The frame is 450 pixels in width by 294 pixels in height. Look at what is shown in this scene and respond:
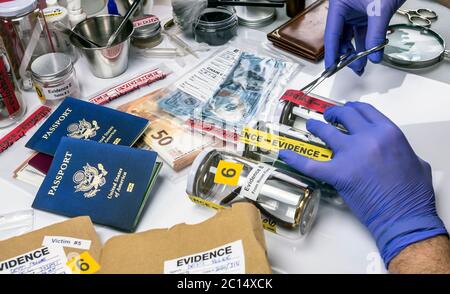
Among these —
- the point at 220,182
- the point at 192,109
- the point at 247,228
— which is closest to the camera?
the point at 247,228

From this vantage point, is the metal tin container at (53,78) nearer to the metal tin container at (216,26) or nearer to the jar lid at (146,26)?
the jar lid at (146,26)

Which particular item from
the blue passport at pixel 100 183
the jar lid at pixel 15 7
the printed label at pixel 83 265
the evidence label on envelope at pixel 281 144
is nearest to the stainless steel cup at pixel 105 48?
the jar lid at pixel 15 7

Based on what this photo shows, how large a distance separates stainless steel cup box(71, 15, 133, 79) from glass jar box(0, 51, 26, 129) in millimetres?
175

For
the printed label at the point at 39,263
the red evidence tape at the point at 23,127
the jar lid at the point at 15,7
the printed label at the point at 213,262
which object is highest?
the jar lid at the point at 15,7

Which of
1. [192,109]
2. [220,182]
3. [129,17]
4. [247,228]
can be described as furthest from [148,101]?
[247,228]

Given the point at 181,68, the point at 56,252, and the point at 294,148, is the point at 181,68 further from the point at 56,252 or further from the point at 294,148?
the point at 56,252

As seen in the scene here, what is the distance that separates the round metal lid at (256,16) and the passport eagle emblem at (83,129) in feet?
1.82

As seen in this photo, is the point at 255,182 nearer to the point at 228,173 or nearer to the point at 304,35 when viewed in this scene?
the point at 228,173

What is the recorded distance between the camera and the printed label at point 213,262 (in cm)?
65

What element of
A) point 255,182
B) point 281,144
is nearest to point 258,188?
point 255,182

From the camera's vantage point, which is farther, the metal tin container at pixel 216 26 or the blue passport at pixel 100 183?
the metal tin container at pixel 216 26

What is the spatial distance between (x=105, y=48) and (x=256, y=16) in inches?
17.6

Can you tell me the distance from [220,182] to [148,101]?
362 mm

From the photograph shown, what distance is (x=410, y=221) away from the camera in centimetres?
75
